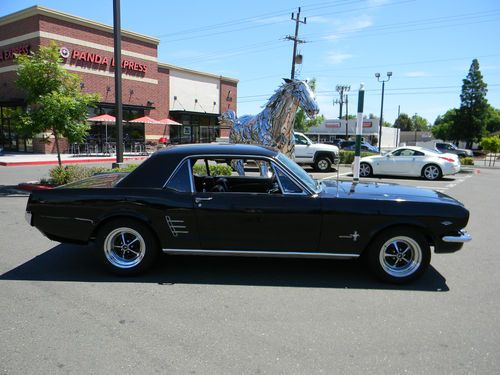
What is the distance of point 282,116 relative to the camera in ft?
35.0

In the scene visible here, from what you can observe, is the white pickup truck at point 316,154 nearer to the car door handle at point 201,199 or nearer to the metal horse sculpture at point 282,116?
the metal horse sculpture at point 282,116

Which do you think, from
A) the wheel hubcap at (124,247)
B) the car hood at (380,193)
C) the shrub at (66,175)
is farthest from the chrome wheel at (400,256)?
the shrub at (66,175)

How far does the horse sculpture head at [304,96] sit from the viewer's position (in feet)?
33.2

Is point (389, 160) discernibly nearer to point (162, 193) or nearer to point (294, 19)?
point (162, 193)

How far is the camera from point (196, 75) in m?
39.0

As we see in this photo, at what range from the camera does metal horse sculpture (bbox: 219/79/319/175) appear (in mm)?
10211

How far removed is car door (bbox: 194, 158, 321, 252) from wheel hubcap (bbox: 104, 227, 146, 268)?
79 cm

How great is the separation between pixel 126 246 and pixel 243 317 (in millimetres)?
1812

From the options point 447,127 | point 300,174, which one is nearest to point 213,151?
point 300,174

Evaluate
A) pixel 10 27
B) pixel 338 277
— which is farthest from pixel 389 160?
pixel 10 27

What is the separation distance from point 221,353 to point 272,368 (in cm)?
44

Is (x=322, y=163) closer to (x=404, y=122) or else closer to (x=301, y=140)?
(x=301, y=140)

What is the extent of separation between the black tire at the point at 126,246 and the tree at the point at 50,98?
7.84m

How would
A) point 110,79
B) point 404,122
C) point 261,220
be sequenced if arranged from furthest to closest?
point 404,122
point 110,79
point 261,220
